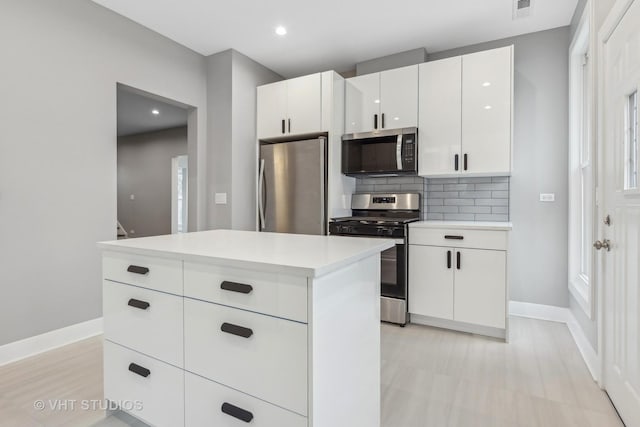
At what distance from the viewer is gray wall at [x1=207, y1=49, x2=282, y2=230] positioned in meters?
3.59

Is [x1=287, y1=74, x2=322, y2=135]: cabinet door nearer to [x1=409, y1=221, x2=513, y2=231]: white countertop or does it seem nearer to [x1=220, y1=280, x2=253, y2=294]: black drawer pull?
[x1=409, y1=221, x2=513, y2=231]: white countertop

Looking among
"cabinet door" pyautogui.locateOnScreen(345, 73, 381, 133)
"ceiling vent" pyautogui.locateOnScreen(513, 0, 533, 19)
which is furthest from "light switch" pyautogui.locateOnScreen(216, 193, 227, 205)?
"ceiling vent" pyautogui.locateOnScreen(513, 0, 533, 19)

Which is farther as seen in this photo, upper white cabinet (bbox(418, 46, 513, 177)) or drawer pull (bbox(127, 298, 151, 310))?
upper white cabinet (bbox(418, 46, 513, 177))

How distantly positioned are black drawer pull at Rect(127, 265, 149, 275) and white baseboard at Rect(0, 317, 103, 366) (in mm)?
1550

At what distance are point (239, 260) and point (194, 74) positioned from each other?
3.16 meters

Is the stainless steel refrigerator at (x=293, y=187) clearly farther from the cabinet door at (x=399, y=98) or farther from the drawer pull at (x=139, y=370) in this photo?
the drawer pull at (x=139, y=370)

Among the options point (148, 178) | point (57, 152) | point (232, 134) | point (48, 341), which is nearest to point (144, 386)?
point (48, 341)

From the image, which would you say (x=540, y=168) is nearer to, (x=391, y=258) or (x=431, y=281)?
(x=431, y=281)

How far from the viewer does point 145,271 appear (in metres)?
1.47

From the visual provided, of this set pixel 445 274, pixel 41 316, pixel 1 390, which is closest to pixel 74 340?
pixel 41 316

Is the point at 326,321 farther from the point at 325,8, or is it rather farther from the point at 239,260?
the point at 325,8

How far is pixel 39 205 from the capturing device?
7.91 feet

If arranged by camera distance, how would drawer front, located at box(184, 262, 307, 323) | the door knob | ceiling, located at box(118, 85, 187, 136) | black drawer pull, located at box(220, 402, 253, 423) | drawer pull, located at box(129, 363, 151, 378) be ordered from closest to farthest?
1. drawer front, located at box(184, 262, 307, 323)
2. black drawer pull, located at box(220, 402, 253, 423)
3. drawer pull, located at box(129, 363, 151, 378)
4. the door knob
5. ceiling, located at box(118, 85, 187, 136)

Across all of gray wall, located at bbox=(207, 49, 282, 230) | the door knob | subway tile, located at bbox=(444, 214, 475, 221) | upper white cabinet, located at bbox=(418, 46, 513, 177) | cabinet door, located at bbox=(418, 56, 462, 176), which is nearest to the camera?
the door knob
